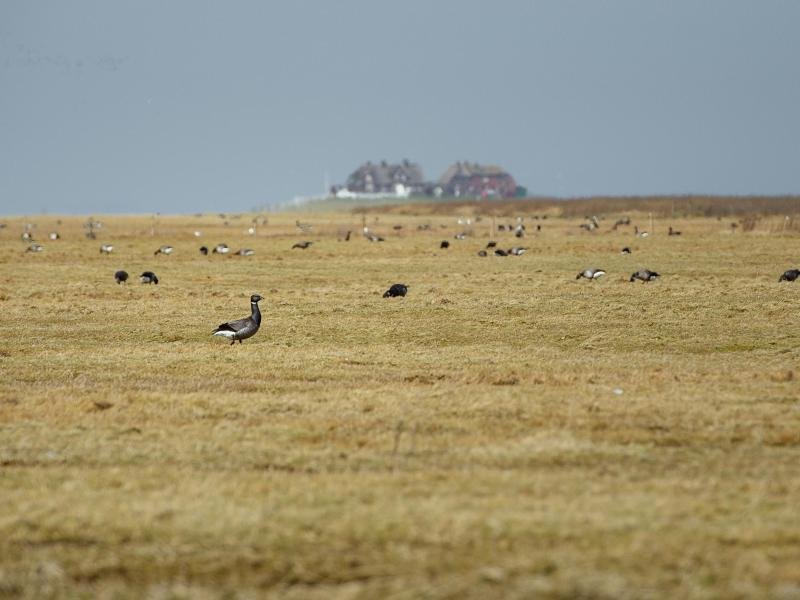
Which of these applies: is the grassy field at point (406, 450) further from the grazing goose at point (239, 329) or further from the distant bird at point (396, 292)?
the distant bird at point (396, 292)

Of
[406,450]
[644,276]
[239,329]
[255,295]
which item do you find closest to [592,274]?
[644,276]

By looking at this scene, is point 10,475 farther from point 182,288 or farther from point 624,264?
point 624,264

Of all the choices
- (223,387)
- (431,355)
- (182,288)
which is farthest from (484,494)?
(182,288)

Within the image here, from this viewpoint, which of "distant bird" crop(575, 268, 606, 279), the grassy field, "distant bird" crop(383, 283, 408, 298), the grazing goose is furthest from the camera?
"distant bird" crop(575, 268, 606, 279)

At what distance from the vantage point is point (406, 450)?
45.6 ft

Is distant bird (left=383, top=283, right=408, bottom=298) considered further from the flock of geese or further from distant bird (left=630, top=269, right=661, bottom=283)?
distant bird (left=630, top=269, right=661, bottom=283)

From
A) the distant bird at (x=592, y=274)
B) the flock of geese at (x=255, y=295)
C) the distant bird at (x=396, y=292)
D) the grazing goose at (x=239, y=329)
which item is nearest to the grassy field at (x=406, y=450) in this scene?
the grazing goose at (x=239, y=329)

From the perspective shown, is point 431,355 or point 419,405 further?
point 431,355

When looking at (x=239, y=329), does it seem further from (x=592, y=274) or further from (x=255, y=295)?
(x=592, y=274)

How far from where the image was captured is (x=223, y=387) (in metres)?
19.3

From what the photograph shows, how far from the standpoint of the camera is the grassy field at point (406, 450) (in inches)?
361

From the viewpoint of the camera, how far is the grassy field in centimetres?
917

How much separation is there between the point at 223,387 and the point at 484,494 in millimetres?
8653

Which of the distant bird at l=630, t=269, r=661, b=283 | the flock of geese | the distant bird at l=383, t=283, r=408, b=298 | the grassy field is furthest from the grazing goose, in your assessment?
the distant bird at l=630, t=269, r=661, b=283
